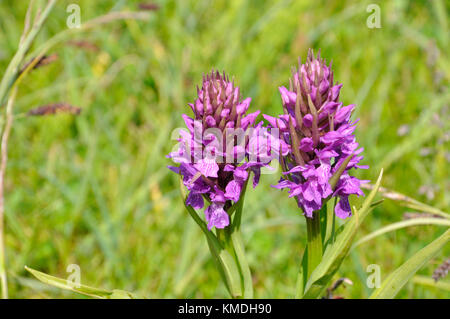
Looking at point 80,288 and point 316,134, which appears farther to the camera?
point 80,288

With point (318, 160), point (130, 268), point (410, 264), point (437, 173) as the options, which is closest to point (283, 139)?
point (318, 160)

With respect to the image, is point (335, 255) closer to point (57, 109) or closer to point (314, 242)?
point (314, 242)

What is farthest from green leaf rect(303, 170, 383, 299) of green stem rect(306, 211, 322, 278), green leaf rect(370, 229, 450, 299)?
green leaf rect(370, 229, 450, 299)

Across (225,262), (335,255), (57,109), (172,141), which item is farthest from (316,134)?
(172,141)

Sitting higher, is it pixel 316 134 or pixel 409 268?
pixel 316 134

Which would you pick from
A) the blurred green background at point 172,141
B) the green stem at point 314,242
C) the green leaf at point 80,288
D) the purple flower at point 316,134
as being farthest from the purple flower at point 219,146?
the blurred green background at point 172,141
